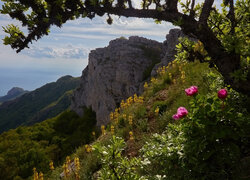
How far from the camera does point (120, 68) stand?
3522cm

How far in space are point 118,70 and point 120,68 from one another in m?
0.52

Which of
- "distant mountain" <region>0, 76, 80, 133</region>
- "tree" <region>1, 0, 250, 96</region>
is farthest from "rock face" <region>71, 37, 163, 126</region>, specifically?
"distant mountain" <region>0, 76, 80, 133</region>

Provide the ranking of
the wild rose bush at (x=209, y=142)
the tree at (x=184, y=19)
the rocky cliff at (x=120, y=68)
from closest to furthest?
the wild rose bush at (x=209, y=142), the tree at (x=184, y=19), the rocky cliff at (x=120, y=68)

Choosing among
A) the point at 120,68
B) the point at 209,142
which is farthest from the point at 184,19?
the point at 120,68

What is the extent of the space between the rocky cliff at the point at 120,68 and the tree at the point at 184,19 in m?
26.7

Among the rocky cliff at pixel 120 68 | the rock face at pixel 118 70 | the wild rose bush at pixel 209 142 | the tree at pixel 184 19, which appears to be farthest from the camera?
the rock face at pixel 118 70

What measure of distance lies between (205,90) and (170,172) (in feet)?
13.9

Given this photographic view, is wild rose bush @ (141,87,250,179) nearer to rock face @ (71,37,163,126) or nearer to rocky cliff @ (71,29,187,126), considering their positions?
rocky cliff @ (71,29,187,126)

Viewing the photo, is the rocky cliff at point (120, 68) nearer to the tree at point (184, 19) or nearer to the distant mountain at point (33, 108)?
the tree at point (184, 19)

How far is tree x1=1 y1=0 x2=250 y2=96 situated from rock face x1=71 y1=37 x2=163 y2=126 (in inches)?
1057

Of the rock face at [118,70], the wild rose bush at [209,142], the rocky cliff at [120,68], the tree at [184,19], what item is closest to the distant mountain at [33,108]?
the rock face at [118,70]

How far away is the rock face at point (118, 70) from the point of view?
34344 mm

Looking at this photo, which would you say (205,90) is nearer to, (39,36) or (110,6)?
(110,6)

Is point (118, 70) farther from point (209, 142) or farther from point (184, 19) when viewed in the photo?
point (209, 142)
